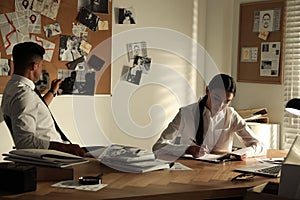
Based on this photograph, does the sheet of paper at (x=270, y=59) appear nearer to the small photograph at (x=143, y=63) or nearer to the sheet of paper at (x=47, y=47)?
the small photograph at (x=143, y=63)

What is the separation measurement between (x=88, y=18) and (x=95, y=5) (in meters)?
0.14

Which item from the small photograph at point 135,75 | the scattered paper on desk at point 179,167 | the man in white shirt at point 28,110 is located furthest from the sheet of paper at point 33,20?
the scattered paper on desk at point 179,167

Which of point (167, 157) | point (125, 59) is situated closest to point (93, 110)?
point (125, 59)

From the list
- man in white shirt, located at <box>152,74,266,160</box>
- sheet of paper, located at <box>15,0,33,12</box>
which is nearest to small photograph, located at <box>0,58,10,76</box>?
sheet of paper, located at <box>15,0,33,12</box>

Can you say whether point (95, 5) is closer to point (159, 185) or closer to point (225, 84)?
point (225, 84)

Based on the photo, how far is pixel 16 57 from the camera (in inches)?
128

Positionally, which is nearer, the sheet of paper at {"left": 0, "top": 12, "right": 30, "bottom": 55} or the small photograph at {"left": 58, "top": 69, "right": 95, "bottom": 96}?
the sheet of paper at {"left": 0, "top": 12, "right": 30, "bottom": 55}

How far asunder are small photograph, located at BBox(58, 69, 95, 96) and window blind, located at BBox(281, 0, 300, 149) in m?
1.77

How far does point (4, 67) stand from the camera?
3854 millimetres

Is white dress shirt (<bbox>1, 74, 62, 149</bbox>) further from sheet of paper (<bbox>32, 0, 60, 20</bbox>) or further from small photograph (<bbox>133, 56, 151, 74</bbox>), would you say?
small photograph (<bbox>133, 56, 151, 74</bbox>)

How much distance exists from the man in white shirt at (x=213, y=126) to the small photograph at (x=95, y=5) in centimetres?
144

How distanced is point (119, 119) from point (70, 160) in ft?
7.03

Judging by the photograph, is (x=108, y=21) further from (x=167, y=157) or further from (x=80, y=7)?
(x=167, y=157)

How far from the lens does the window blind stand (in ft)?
14.6
